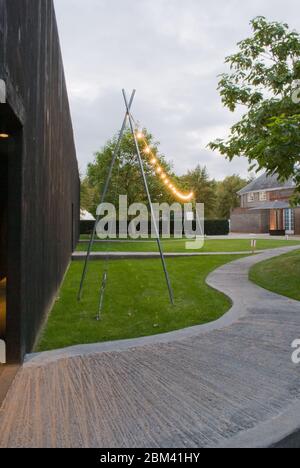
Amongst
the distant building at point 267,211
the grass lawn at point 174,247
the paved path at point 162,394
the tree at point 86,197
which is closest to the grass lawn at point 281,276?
the paved path at point 162,394

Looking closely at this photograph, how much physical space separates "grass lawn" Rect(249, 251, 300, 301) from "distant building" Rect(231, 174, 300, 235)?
78.6ft

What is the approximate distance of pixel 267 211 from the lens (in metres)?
39.9

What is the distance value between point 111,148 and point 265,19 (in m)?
18.8

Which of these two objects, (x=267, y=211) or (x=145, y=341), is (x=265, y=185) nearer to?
(x=267, y=211)

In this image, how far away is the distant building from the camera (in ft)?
117

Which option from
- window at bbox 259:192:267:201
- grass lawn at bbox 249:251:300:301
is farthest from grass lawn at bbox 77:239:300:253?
window at bbox 259:192:267:201

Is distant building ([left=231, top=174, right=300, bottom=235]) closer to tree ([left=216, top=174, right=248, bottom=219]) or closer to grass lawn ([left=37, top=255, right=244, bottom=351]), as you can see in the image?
tree ([left=216, top=174, right=248, bottom=219])

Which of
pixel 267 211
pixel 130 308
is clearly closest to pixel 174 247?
pixel 130 308

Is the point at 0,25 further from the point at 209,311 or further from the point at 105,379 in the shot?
the point at 209,311

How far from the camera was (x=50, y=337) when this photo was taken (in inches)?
188

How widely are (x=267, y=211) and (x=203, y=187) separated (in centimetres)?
1416

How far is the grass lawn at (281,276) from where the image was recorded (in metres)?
8.00

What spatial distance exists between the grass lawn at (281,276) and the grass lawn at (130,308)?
1348 millimetres

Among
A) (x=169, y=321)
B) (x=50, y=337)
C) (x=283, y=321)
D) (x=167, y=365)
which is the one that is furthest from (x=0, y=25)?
(x=283, y=321)
